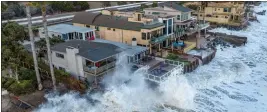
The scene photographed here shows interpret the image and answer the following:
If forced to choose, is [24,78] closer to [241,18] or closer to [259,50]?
[259,50]

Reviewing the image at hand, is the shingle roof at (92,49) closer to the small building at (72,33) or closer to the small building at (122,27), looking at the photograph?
the small building at (72,33)

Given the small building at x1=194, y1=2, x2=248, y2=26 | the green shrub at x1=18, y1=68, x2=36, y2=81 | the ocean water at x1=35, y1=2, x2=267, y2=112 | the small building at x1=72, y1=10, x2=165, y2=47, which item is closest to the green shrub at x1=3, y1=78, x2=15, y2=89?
the green shrub at x1=18, y1=68, x2=36, y2=81

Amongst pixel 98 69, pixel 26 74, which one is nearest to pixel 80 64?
pixel 98 69

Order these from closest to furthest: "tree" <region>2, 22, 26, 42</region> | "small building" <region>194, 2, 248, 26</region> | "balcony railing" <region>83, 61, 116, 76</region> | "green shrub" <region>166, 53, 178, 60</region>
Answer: "balcony railing" <region>83, 61, 116, 76</region>
"tree" <region>2, 22, 26, 42</region>
"green shrub" <region>166, 53, 178, 60</region>
"small building" <region>194, 2, 248, 26</region>

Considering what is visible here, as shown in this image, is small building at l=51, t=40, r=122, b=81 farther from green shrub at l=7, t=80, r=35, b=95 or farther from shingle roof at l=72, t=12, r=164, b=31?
shingle roof at l=72, t=12, r=164, b=31

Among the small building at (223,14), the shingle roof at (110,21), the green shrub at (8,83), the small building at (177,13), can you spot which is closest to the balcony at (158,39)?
the shingle roof at (110,21)

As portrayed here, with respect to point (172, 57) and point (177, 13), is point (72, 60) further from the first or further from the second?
point (177, 13)
